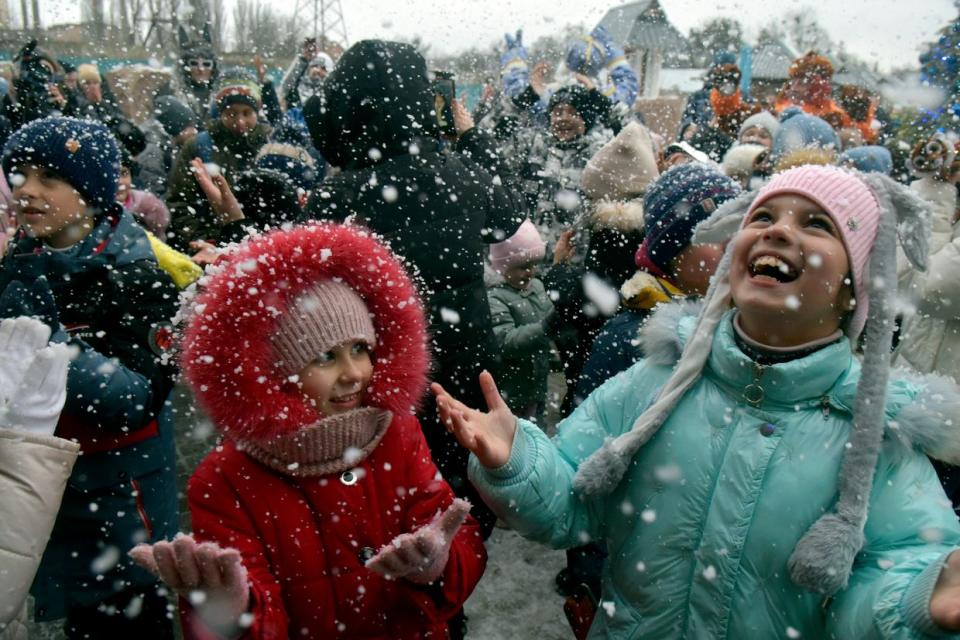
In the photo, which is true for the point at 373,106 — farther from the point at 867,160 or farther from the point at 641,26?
the point at 641,26

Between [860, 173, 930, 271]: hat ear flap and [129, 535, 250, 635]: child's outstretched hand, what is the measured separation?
161 cm

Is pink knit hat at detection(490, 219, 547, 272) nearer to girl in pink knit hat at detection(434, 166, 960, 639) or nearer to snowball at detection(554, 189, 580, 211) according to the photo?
snowball at detection(554, 189, 580, 211)

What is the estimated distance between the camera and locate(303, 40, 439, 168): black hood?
101 inches

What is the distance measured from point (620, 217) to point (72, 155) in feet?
7.45

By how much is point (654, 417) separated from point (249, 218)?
2.93 m

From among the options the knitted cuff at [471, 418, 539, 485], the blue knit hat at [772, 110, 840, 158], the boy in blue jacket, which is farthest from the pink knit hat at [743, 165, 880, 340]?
the blue knit hat at [772, 110, 840, 158]

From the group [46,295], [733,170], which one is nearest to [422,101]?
[46,295]

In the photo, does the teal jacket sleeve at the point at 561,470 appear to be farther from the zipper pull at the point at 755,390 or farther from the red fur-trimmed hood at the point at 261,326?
the red fur-trimmed hood at the point at 261,326

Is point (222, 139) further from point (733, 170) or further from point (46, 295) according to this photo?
point (733, 170)

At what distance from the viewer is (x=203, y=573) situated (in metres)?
1.40

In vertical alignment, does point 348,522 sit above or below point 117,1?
below

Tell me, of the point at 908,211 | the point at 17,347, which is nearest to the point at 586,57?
the point at 908,211

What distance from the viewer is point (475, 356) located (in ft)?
9.14

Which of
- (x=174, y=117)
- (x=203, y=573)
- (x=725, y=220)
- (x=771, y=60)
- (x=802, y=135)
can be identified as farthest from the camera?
(x=771, y=60)
